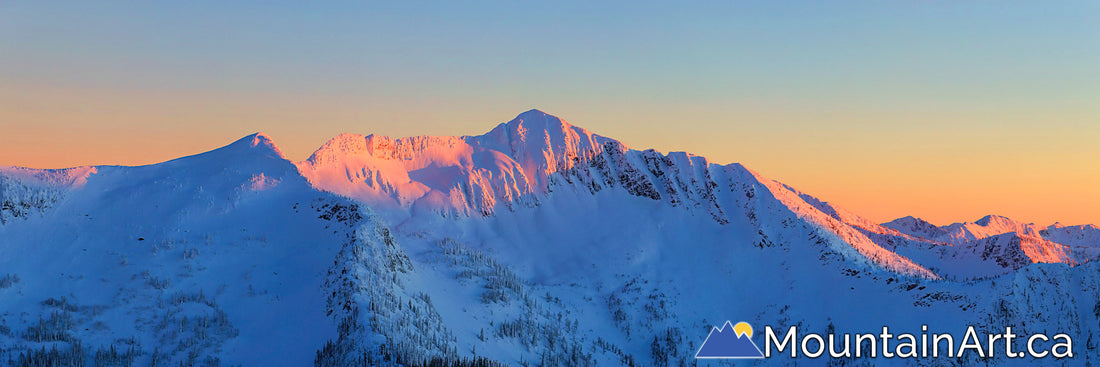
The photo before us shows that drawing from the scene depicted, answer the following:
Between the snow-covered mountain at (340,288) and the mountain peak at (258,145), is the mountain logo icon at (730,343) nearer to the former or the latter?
the snow-covered mountain at (340,288)

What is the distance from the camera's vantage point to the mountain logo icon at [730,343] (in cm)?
17588

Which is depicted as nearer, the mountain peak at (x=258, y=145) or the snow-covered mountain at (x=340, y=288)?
the snow-covered mountain at (x=340, y=288)

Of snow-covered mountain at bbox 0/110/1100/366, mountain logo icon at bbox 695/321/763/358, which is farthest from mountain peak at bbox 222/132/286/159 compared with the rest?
mountain logo icon at bbox 695/321/763/358

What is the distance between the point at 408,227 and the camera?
610ft

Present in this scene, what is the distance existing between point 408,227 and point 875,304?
99.9m

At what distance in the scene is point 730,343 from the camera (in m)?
182

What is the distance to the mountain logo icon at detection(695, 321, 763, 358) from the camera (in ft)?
577

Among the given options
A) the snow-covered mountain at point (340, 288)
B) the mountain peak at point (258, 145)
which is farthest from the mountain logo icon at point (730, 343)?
the mountain peak at point (258, 145)

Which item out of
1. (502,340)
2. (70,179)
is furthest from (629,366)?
(70,179)

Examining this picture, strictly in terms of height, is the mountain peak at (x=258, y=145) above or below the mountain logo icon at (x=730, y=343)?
above

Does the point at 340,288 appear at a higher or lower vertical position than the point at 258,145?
lower

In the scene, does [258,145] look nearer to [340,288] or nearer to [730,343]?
[340,288]

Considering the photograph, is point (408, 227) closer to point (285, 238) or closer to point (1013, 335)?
point (285, 238)

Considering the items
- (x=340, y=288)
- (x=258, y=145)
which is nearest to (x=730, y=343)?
(x=340, y=288)
